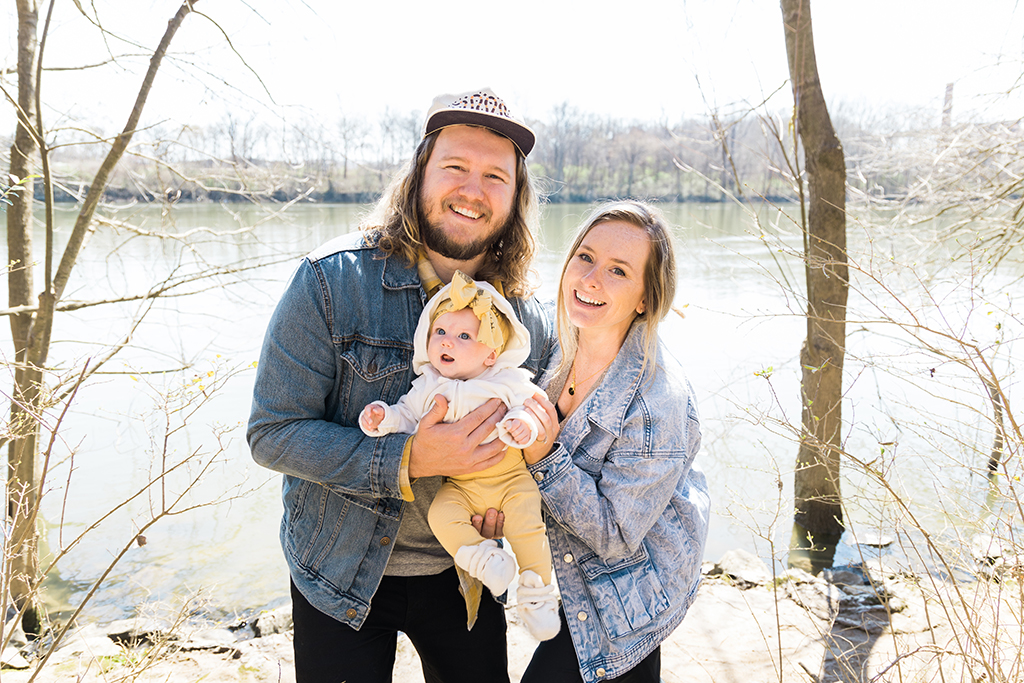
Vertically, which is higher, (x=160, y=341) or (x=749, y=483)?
(x=160, y=341)

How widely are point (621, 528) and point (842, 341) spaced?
3.53m

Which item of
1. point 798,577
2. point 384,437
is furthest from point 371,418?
point 798,577

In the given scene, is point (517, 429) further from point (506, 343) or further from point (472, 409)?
point (506, 343)

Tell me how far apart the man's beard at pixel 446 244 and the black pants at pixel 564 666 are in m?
1.28

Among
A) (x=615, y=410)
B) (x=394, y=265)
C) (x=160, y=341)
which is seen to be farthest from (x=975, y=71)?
(x=160, y=341)

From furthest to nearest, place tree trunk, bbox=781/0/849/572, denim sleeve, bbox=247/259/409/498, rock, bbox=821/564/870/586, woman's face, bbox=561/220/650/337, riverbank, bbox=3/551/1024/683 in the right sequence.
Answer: rock, bbox=821/564/870/586 < tree trunk, bbox=781/0/849/572 < riverbank, bbox=3/551/1024/683 < woman's face, bbox=561/220/650/337 < denim sleeve, bbox=247/259/409/498

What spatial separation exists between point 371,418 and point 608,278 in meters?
0.93

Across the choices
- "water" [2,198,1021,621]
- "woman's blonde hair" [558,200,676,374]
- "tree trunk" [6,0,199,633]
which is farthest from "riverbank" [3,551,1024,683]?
"woman's blonde hair" [558,200,676,374]

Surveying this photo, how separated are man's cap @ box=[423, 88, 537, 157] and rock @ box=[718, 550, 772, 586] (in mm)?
3948

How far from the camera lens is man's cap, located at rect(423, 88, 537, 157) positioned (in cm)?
217

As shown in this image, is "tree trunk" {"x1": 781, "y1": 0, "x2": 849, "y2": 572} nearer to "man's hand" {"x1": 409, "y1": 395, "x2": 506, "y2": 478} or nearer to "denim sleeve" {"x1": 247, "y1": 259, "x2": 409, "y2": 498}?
"man's hand" {"x1": 409, "y1": 395, "x2": 506, "y2": 478}

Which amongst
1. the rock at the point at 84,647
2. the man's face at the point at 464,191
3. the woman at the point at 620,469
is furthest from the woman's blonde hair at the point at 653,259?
the rock at the point at 84,647

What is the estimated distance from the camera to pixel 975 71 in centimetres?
462

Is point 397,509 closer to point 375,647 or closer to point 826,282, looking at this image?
point 375,647
